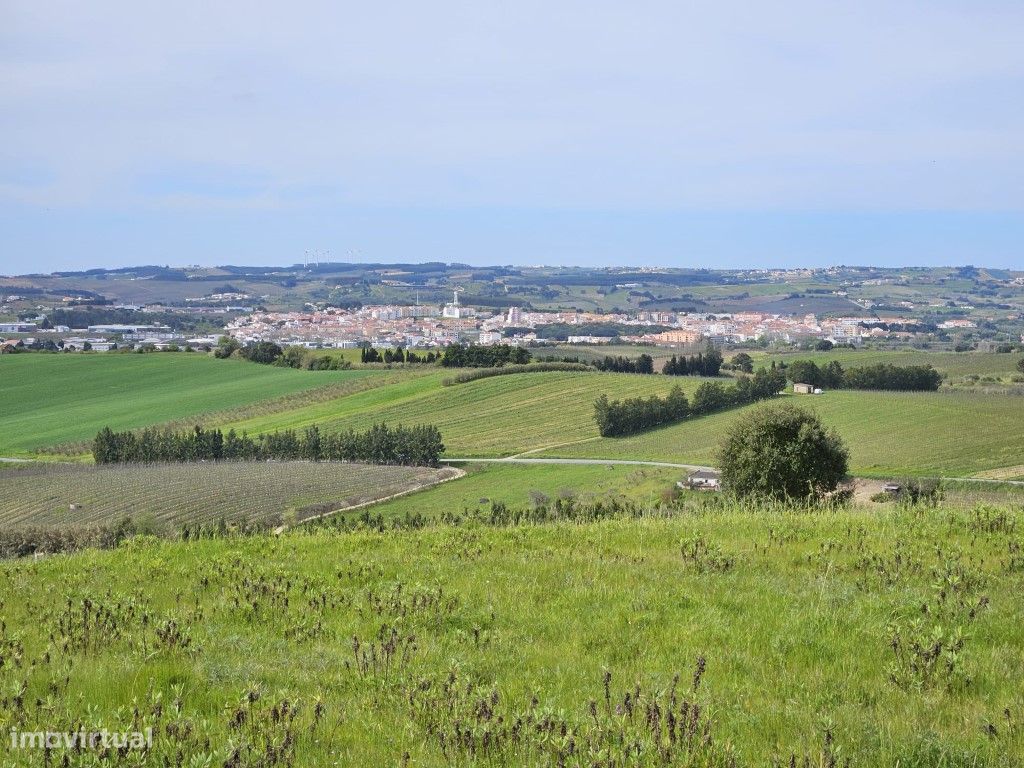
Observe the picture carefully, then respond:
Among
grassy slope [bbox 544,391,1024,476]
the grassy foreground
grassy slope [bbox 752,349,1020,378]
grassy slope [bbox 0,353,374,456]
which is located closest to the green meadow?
grassy slope [bbox 544,391,1024,476]

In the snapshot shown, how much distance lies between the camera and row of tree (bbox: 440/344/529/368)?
401 feet

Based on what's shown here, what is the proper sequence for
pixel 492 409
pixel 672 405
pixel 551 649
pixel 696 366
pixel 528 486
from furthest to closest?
1. pixel 696 366
2. pixel 492 409
3. pixel 672 405
4. pixel 528 486
5. pixel 551 649

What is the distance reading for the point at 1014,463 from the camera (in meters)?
62.7

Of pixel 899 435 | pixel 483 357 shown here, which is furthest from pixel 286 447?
pixel 899 435

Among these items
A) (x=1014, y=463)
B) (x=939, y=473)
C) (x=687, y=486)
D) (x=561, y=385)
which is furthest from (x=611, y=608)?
(x=561, y=385)

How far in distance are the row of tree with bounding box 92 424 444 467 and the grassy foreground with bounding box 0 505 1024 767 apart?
65.9m

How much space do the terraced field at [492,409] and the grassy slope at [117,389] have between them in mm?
12121

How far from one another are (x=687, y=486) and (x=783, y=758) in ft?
173

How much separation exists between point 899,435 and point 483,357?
5973 centimetres

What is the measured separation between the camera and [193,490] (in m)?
55.9

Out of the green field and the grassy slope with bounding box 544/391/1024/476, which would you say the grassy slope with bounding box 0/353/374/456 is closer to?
the green field

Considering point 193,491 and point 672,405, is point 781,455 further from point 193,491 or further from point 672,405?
point 672,405

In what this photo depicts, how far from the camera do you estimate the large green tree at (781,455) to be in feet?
82.9

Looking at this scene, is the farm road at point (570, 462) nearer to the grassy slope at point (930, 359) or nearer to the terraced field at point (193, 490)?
the terraced field at point (193, 490)
